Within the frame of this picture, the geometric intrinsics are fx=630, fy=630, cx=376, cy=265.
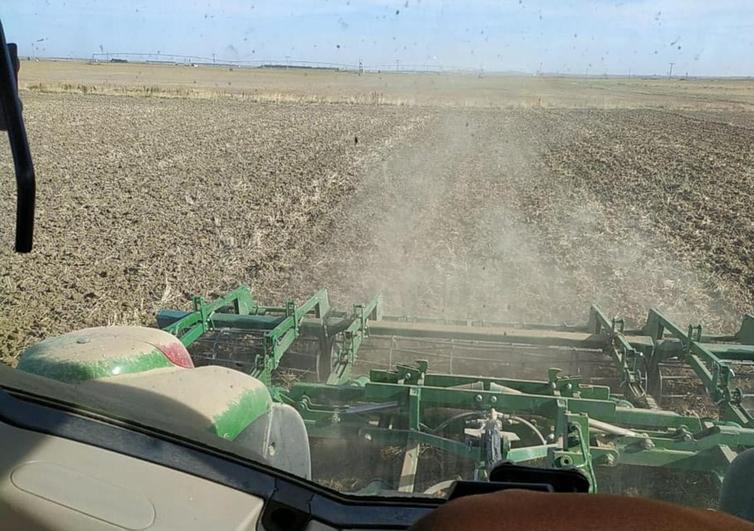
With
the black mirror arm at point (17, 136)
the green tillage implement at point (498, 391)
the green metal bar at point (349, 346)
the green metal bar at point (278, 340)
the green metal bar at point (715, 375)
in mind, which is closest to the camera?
the black mirror arm at point (17, 136)

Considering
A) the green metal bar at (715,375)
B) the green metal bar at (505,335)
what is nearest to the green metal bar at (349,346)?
the green metal bar at (505,335)

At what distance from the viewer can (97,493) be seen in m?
1.20

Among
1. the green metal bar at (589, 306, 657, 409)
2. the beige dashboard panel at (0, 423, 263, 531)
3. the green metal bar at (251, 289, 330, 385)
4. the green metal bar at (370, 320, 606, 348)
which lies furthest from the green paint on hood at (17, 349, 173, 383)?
the green metal bar at (589, 306, 657, 409)

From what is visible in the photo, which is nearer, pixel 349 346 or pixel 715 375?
Answer: pixel 715 375

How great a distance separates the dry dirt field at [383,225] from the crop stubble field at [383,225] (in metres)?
0.04

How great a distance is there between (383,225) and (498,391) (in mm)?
7495

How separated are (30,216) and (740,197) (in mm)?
15894

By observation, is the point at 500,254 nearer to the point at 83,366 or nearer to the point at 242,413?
the point at 242,413

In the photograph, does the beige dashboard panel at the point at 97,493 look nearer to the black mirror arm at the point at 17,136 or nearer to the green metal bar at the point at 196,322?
the black mirror arm at the point at 17,136

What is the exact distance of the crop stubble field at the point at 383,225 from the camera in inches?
309

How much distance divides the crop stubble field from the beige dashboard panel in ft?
15.7

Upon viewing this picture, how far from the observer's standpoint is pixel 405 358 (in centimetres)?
598

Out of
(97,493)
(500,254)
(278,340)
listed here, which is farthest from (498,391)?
(500,254)

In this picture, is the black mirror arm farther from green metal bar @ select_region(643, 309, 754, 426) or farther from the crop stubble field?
the crop stubble field
